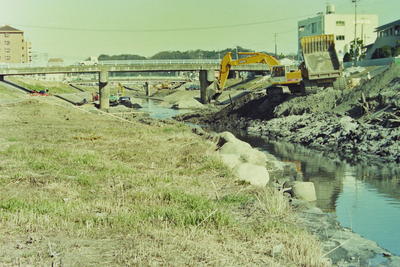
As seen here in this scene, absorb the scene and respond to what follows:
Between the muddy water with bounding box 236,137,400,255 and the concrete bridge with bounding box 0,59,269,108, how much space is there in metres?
58.7

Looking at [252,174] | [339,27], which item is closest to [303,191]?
[252,174]

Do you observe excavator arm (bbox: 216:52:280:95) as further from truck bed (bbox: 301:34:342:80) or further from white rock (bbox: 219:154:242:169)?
white rock (bbox: 219:154:242:169)

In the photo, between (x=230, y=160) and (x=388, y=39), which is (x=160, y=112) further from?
(x=230, y=160)

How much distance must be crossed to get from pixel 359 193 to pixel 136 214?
44.1 feet

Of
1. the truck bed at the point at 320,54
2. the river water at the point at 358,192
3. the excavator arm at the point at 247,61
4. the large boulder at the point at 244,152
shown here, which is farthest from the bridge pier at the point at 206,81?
the large boulder at the point at 244,152

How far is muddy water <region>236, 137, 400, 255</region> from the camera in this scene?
54.2 feet

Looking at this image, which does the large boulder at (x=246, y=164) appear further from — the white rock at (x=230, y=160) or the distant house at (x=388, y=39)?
the distant house at (x=388, y=39)

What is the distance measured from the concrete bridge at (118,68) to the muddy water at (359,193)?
5867 cm

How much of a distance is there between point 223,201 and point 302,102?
4171cm

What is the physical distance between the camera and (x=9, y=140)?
95.1ft

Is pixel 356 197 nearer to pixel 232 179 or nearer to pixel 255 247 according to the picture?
pixel 232 179

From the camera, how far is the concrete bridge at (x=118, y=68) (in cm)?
9106

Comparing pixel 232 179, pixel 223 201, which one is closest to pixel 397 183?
pixel 232 179

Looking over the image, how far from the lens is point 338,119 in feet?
153
